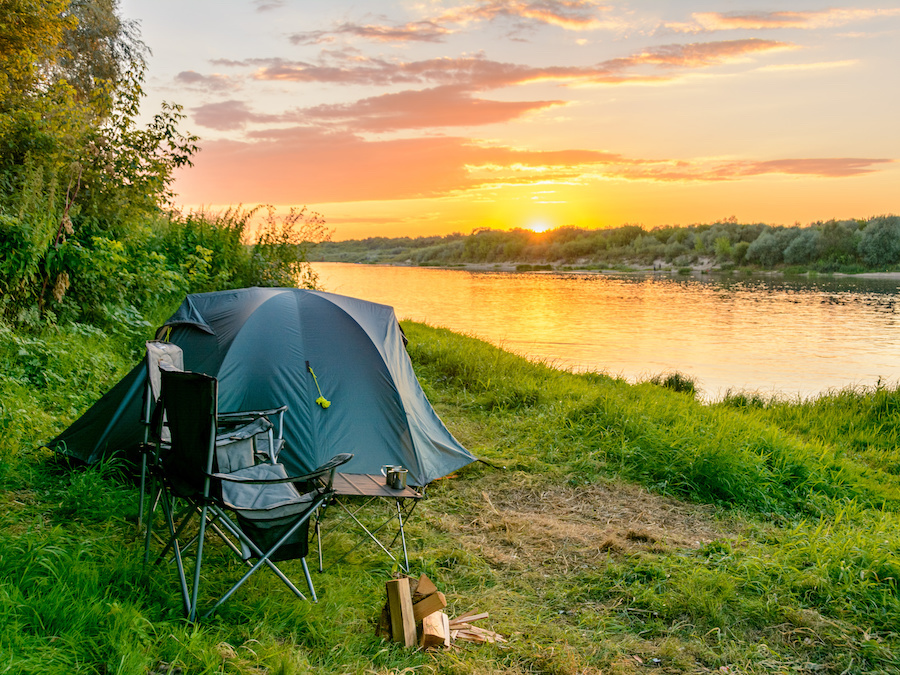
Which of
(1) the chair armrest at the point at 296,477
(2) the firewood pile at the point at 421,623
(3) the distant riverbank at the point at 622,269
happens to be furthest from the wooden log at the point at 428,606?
(3) the distant riverbank at the point at 622,269

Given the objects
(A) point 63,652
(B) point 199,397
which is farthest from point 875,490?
(A) point 63,652

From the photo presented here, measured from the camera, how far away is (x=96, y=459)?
4.18m

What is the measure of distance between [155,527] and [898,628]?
13.3 ft

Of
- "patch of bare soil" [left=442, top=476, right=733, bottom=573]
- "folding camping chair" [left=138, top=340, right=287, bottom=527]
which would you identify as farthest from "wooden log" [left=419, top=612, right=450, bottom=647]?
Answer: "folding camping chair" [left=138, top=340, right=287, bottom=527]

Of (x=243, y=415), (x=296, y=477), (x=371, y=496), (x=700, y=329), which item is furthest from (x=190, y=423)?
(x=700, y=329)

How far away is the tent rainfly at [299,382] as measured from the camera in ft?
14.2

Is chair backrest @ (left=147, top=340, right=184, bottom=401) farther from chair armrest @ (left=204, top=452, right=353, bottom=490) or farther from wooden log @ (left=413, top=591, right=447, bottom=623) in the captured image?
wooden log @ (left=413, top=591, right=447, bottom=623)

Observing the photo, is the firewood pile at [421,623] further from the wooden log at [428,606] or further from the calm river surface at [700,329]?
the calm river surface at [700,329]

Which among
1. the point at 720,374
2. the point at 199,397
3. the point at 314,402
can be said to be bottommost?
the point at 720,374

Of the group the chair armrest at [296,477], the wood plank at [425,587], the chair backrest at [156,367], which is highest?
the chair backrest at [156,367]

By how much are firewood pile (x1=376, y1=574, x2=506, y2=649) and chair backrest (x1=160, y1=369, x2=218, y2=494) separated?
3.39 feet

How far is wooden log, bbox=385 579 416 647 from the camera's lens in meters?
2.71

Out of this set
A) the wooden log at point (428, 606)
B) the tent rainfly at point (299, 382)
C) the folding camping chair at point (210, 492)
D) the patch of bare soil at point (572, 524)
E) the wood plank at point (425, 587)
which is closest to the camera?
the folding camping chair at point (210, 492)

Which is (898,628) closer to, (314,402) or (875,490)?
(875,490)
